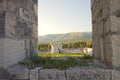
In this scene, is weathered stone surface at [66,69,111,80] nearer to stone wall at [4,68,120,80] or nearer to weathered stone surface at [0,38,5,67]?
stone wall at [4,68,120,80]

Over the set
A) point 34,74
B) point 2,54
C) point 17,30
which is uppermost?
point 17,30

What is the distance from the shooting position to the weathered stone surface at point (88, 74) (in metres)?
2.49

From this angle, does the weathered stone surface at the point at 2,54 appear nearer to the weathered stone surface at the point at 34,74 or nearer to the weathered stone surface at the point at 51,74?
the weathered stone surface at the point at 34,74

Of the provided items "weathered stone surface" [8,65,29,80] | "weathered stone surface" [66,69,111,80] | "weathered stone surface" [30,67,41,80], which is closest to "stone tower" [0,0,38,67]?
"weathered stone surface" [8,65,29,80]

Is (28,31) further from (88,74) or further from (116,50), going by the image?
(116,50)

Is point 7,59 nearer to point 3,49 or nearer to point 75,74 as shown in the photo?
point 3,49

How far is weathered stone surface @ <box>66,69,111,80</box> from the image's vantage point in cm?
249

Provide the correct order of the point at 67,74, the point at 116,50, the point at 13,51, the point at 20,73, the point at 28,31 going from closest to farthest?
the point at 116,50 → the point at 67,74 → the point at 20,73 → the point at 13,51 → the point at 28,31

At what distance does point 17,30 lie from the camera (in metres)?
3.04

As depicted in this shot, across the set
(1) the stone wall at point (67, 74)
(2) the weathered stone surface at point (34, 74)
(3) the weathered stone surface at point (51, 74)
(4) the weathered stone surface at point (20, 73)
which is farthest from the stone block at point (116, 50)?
(4) the weathered stone surface at point (20, 73)

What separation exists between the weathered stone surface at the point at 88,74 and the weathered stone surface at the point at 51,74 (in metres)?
0.10

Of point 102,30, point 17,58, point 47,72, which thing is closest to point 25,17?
point 17,58

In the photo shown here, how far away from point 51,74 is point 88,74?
1.71ft

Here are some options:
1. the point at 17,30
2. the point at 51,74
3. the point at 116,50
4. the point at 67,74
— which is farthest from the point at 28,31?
Answer: the point at 116,50
